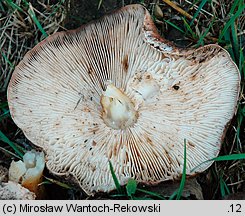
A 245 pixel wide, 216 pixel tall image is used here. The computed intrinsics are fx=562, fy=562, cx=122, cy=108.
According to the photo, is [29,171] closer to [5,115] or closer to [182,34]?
[5,115]

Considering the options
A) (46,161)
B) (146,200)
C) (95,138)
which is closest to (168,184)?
(146,200)

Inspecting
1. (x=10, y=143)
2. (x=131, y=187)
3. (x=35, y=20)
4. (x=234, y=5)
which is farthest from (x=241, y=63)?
(x=10, y=143)

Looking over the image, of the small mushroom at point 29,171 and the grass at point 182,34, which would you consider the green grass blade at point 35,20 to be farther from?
the small mushroom at point 29,171

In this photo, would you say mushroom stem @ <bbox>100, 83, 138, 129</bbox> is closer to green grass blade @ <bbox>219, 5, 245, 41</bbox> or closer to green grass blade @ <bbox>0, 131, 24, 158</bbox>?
green grass blade @ <bbox>0, 131, 24, 158</bbox>

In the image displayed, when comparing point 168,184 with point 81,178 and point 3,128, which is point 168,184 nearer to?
point 81,178

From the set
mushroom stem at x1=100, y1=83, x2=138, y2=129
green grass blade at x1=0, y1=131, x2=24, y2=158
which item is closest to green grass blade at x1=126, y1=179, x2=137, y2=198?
mushroom stem at x1=100, y1=83, x2=138, y2=129

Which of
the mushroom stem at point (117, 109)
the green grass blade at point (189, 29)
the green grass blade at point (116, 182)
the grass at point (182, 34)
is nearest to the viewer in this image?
the green grass blade at point (116, 182)

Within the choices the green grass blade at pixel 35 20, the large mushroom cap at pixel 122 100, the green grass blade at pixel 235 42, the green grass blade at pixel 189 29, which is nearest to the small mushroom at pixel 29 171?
the large mushroom cap at pixel 122 100
